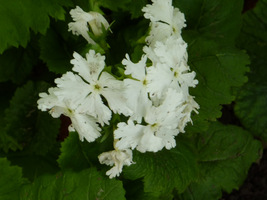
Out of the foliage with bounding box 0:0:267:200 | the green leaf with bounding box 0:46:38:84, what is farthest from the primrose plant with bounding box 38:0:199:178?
the green leaf with bounding box 0:46:38:84

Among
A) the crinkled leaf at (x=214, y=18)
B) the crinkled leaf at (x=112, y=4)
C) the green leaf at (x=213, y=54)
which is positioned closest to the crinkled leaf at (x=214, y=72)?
the green leaf at (x=213, y=54)

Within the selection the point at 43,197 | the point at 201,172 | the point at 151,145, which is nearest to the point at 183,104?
the point at 151,145

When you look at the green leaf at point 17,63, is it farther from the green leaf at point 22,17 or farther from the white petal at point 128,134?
the white petal at point 128,134

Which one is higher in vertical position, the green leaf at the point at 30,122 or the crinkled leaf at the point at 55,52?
the crinkled leaf at the point at 55,52

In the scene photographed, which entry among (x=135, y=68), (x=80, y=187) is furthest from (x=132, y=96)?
(x=80, y=187)

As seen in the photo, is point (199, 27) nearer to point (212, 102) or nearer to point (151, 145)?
point (212, 102)

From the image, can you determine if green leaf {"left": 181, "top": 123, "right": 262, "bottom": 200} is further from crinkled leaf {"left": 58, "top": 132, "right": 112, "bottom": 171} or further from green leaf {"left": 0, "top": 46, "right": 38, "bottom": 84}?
green leaf {"left": 0, "top": 46, "right": 38, "bottom": 84}
